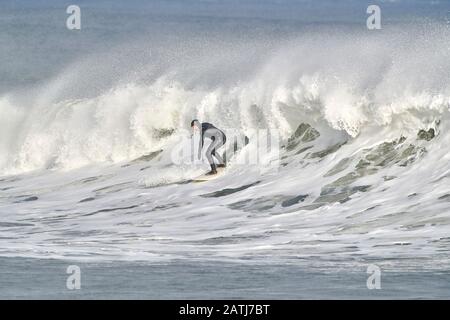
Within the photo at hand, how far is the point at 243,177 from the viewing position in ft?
63.9

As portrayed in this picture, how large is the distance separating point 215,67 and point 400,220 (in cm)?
1327

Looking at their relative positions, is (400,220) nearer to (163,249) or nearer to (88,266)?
(163,249)

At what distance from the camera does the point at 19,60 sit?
148 ft

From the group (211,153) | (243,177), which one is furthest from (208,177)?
(243,177)

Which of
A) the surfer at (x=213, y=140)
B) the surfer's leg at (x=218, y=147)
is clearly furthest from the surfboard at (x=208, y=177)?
the surfer's leg at (x=218, y=147)

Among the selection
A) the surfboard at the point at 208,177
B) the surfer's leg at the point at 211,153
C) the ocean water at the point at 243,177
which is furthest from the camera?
the surfer's leg at the point at 211,153

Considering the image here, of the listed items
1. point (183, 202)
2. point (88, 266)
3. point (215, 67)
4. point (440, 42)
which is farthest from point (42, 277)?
point (215, 67)

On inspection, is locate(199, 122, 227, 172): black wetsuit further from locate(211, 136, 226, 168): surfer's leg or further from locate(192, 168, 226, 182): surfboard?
locate(192, 168, 226, 182): surfboard

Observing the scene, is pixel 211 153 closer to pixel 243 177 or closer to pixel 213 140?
Answer: pixel 213 140

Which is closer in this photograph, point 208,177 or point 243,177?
point 243,177

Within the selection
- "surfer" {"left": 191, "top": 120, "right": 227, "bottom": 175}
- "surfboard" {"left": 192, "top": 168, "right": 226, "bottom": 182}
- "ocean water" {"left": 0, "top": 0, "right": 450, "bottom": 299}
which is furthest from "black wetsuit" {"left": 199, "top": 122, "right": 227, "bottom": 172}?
"ocean water" {"left": 0, "top": 0, "right": 450, "bottom": 299}

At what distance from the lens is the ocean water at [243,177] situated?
12.6 meters

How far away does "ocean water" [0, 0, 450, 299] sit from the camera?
12.6 metres

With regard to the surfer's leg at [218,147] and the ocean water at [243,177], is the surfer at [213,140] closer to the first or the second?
the surfer's leg at [218,147]
